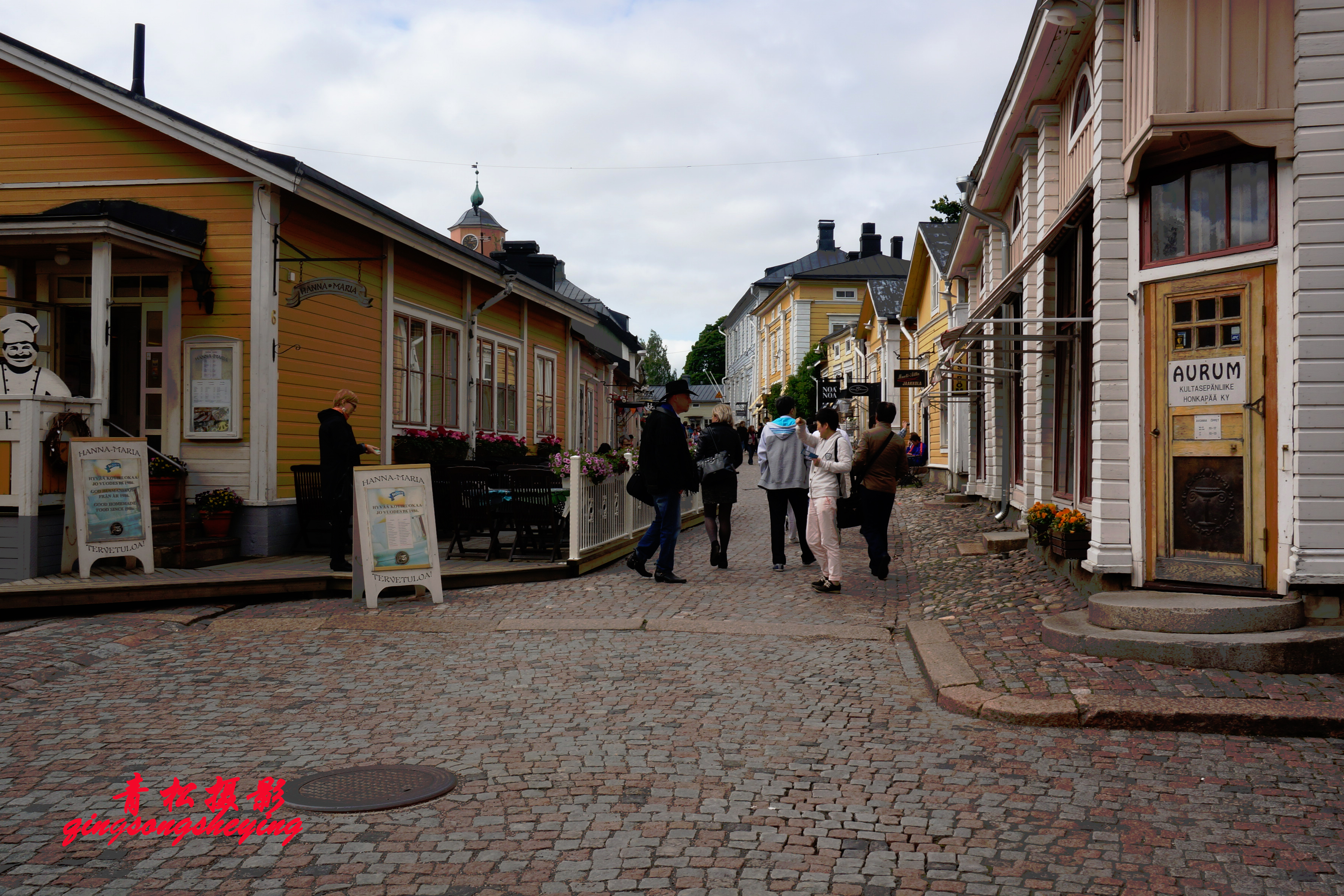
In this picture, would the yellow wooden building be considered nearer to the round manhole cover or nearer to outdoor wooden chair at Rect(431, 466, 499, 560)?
outdoor wooden chair at Rect(431, 466, 499, 560)

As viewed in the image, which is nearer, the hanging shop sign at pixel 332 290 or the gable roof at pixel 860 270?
the hanging shop sign at pixel 332 290

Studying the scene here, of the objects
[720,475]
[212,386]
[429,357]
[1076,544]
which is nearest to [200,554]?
[212,386]

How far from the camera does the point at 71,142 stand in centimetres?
1183

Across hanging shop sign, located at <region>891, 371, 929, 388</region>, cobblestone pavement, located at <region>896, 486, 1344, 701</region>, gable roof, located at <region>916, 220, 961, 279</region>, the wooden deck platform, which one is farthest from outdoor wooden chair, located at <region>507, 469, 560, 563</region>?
gable roof, located at <region>916, 220, 961, 279</region>

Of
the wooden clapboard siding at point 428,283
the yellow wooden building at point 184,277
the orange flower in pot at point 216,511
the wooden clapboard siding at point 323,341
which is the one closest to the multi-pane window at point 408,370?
the wooden clapboard siding at point 428,283

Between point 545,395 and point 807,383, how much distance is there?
1144 inches

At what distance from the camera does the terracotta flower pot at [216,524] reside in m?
11.1

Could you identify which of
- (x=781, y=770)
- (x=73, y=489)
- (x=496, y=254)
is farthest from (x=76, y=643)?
(x=496, y=254)

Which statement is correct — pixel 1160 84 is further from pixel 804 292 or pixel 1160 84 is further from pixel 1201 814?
pixel 804 292

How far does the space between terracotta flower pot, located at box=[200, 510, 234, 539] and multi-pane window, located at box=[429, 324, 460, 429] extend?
4.34 metres

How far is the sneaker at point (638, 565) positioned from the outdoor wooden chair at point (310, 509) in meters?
3.25

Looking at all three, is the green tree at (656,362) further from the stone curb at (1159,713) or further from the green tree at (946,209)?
the stone curb at (1159,713)

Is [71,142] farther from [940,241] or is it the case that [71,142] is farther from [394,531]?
[940,241]

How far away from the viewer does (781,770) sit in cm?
486
